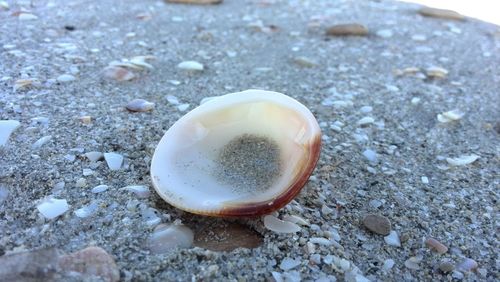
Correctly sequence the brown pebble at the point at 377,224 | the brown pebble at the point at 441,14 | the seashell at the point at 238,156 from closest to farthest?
the seashell at the point at 238,156 < the brown pebble at the point at 377,224 < the brown pebble at the point at 441,14

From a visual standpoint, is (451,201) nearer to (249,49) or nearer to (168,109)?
(168,109)

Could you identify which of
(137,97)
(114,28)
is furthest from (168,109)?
(114,28)

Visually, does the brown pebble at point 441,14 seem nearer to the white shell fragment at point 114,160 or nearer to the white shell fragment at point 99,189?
the white shell fragment at point 114,160

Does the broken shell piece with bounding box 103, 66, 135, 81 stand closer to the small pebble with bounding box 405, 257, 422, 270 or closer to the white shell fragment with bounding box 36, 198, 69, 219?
the white shell fragment with bounding box 36, 198, 69, 219

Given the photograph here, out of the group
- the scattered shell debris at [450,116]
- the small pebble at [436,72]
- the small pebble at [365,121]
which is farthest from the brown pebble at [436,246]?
the small pebble at [436,72]

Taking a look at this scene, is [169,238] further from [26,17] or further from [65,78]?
[26,17]
